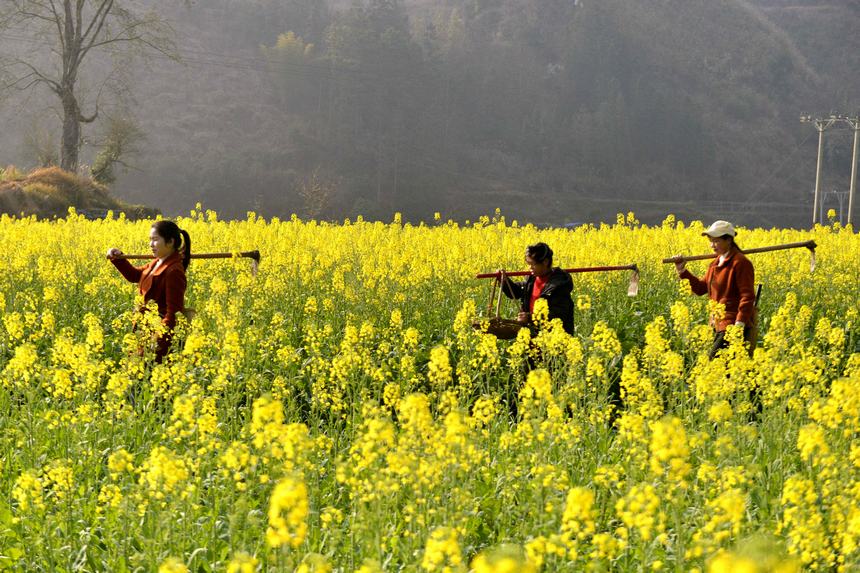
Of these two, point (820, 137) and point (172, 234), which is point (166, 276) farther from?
point (820, 137)

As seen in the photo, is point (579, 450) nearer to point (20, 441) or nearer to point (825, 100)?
point (20, 441)

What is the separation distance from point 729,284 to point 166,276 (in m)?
4.48

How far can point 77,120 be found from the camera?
33.2 meters

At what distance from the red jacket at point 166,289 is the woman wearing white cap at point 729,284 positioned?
4090mm

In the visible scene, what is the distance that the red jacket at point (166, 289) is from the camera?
6.54 metres

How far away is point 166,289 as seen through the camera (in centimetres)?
655

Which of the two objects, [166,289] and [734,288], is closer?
[166,289]

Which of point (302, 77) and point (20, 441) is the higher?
point (302, 77)

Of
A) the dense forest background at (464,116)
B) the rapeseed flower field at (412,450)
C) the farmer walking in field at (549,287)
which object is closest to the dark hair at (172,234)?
the rapeseed flower field at (412,450)

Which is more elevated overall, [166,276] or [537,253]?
[537,253]

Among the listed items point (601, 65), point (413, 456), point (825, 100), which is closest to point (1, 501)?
point (413, 456)

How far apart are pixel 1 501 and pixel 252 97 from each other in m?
92.4

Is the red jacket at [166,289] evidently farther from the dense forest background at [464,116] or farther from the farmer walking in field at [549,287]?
the dense forest background at [464,116]

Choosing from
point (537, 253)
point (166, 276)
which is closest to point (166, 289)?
point (166, 276)
